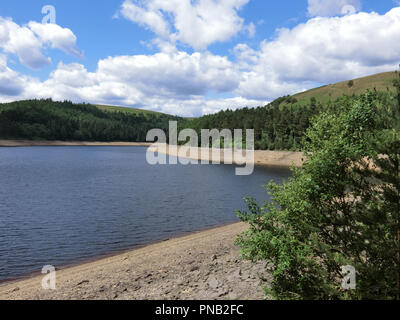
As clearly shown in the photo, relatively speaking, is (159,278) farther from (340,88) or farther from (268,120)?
(340,88)

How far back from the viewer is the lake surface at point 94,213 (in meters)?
22.7

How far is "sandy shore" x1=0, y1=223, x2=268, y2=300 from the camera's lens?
1459cm

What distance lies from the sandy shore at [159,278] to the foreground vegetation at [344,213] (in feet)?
11.0

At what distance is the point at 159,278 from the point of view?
1689 cm

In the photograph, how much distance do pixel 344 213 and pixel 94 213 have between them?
1138 inches

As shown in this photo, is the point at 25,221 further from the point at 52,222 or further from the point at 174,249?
the point at 174,249

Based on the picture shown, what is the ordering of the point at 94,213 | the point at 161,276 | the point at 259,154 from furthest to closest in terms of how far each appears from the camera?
the point at 259,154
the point at 94,213
the point at 161,276

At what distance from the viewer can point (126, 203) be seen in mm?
38344

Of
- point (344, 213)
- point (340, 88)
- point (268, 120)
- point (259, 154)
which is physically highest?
point (340, 88)

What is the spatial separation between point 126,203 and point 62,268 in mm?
18554

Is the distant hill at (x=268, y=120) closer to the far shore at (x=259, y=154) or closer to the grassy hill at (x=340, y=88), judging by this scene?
the grassy hill at (x=340, y=88)

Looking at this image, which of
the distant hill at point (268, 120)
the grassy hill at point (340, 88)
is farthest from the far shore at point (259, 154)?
the grassy hill at point (340, 88)

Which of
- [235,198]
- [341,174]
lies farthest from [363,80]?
[341,174]

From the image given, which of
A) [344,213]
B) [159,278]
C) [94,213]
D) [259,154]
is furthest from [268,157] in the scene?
[344,213]
